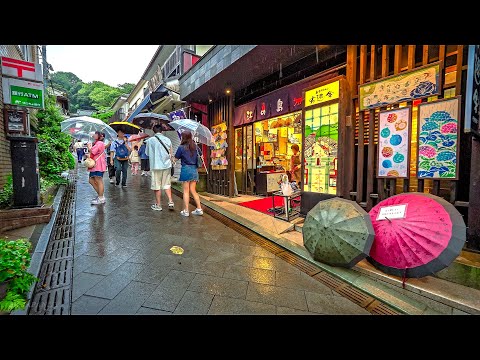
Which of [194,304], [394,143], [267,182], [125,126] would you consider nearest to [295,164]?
[267,182]

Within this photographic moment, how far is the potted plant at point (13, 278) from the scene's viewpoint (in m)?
2.59

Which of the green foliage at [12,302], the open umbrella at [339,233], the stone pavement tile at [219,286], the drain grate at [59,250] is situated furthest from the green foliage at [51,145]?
the open umbrella at [339,233]

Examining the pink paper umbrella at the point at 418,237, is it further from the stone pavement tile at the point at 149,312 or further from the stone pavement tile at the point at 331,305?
the stone pavement tile at the point at 149,312

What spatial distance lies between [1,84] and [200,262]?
22.5ft

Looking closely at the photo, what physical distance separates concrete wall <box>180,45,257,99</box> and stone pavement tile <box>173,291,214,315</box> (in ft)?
19.0

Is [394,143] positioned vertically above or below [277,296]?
above

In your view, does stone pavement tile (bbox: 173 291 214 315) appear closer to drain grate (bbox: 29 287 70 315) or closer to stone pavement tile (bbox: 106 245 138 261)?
drain grate (bbox: 29 287 70 315)

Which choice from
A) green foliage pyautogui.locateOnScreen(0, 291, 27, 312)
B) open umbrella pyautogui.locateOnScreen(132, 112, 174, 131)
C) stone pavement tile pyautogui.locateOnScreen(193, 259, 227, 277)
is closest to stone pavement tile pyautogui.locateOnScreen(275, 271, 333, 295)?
stone pavement tile pyautogui.locateOnScreen(193, 259, 227, 277)

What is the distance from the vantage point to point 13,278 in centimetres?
295

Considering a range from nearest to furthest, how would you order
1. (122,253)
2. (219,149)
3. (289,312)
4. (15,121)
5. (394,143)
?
(289,312) < (122,253) < (394,143) < (15,121) < (219,149)

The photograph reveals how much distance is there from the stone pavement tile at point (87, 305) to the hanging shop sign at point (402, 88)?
5.79 metres

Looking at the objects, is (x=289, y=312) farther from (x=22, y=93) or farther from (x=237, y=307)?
(x=22, y=93)

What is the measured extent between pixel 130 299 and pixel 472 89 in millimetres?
5123
